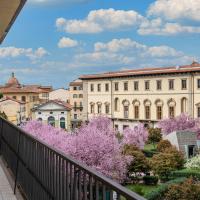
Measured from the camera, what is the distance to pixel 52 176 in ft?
Answer: 10.6

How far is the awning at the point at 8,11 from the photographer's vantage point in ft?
14.0

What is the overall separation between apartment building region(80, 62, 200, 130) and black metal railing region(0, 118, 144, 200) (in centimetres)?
5419

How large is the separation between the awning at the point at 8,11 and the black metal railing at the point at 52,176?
1197 millimetres

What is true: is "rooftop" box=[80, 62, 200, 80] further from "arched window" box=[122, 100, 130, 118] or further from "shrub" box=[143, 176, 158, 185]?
"shrub" box=[143, 176, 158, 185]

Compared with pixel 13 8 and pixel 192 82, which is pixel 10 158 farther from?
pixel 192 82

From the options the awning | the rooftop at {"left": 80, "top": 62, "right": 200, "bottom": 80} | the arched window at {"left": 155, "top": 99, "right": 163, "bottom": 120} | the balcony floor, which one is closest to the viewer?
the awning

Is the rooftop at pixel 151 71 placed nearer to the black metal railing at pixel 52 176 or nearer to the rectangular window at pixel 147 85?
the rectangular window at pixel 147 85

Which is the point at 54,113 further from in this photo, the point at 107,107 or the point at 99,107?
the point at 107,107

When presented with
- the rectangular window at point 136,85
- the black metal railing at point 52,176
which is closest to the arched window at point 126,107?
the rectangular window at point 136,85

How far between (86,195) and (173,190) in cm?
1654

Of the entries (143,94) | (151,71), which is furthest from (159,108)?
(151,71)

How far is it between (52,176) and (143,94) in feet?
214

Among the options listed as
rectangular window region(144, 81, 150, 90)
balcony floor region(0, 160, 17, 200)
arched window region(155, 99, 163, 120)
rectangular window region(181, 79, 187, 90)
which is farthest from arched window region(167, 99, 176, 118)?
balcony floor region(0, 160, 17, 200)

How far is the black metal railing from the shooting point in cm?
194
